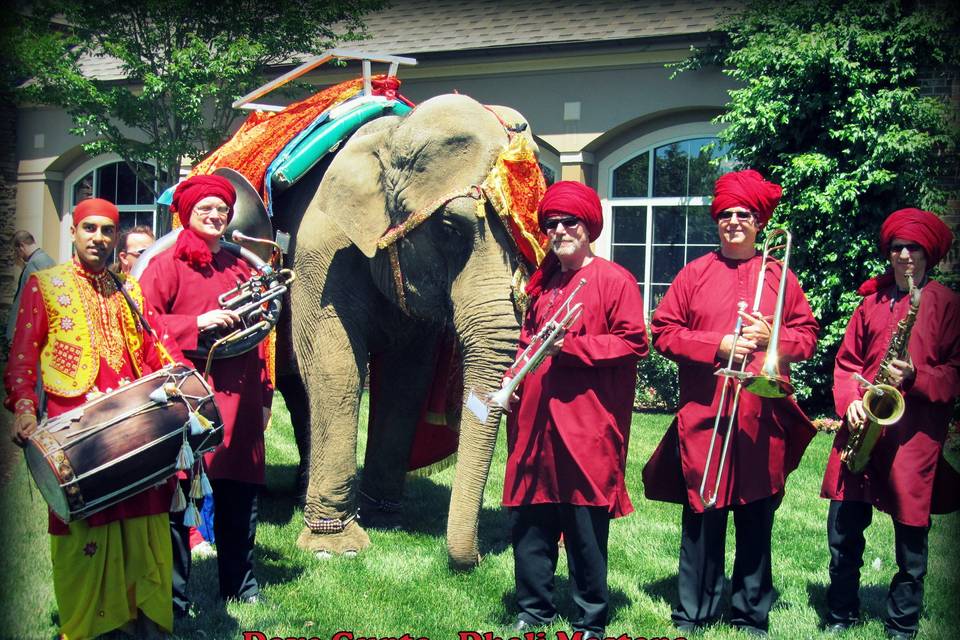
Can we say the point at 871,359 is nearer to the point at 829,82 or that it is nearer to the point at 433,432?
the point at 433,432

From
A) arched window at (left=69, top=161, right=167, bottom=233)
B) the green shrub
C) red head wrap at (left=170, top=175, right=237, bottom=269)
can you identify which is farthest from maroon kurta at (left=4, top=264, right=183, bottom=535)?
arched window at (left=69, top=161, right=167, bottom=233)

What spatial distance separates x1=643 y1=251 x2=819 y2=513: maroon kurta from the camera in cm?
473

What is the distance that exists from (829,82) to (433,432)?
686cm

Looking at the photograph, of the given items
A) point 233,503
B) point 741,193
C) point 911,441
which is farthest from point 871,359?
point 233,503

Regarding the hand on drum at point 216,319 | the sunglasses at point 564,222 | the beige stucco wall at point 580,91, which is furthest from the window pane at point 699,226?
the hand on drum at point 216,319

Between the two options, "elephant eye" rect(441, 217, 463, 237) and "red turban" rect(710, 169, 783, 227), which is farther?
"elephant eye" rect(441, 217, 463, 237)

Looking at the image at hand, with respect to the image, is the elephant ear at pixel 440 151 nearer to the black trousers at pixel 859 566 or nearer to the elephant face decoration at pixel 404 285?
the elephant face decoration at pixel 404 285

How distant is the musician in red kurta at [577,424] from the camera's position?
4664mm

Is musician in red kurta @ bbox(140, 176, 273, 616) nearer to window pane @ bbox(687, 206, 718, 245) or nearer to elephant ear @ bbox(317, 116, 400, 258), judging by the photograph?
elephant ear @ bbox(317, 116, 400, 258)

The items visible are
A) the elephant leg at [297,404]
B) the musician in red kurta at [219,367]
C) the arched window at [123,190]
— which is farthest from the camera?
the arched window at [123,190]

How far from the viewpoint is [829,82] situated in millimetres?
11547

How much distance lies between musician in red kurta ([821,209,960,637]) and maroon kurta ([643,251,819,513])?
32 centimetres

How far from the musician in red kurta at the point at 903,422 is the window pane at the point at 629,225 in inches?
379

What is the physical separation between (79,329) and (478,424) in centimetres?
229
